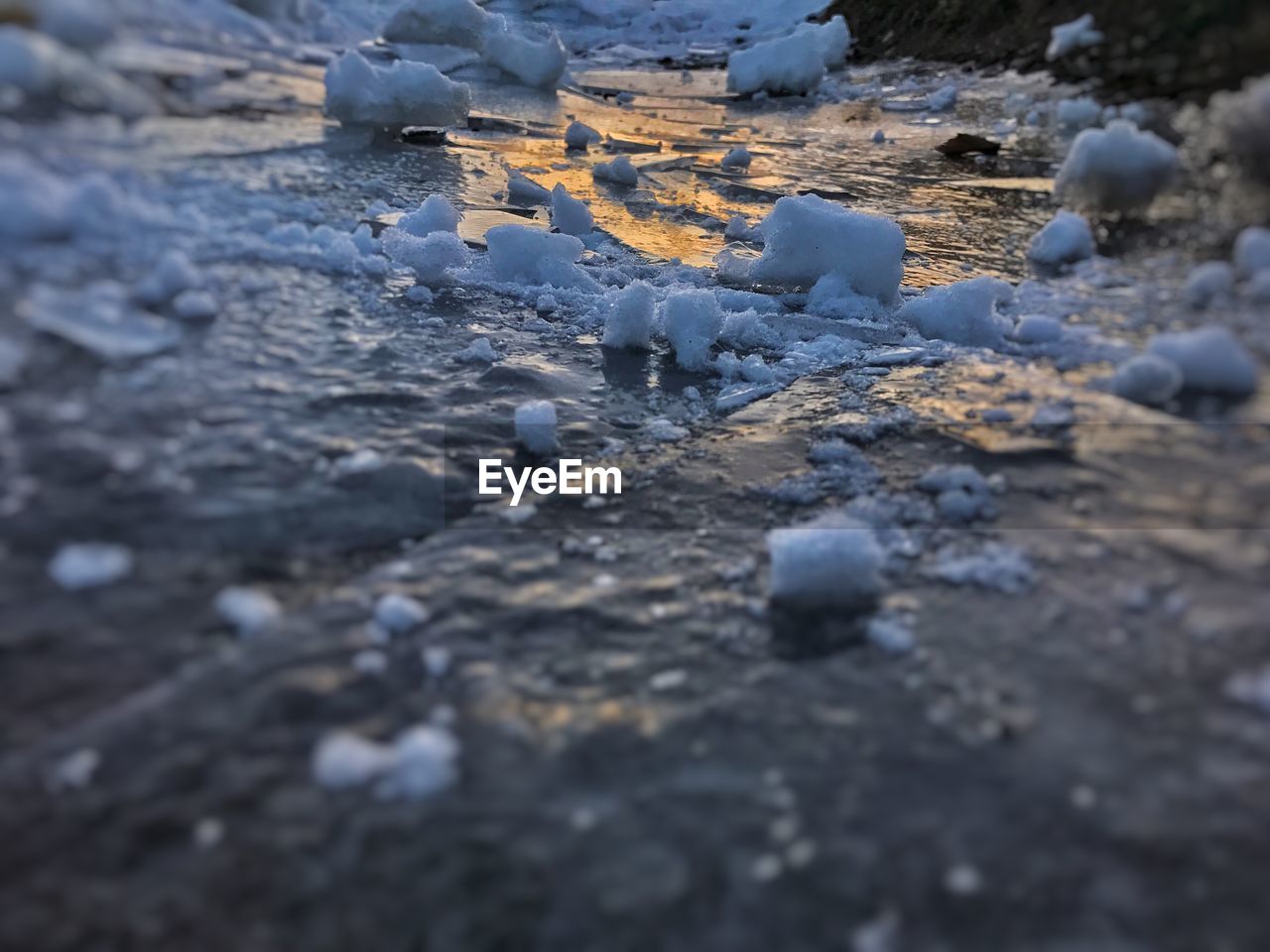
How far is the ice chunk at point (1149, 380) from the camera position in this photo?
2.50 meters

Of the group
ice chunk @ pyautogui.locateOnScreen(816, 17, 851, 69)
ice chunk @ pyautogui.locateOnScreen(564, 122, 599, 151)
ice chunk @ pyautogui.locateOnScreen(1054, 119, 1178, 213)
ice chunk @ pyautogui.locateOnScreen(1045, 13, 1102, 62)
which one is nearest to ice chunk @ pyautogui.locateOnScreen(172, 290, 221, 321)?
ice chunk @ pyautogui.locateOnScreen(1054, 119, 1178, 213)

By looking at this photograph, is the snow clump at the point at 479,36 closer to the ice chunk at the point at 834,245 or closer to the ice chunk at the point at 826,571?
the ice chunk at the point at 834,245

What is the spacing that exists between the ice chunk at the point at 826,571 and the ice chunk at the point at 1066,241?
8.56 ft

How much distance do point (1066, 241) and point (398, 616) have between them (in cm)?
350

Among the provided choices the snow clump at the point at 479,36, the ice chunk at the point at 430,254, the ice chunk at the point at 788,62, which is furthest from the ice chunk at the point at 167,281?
the ice chunk at the point at 788,62

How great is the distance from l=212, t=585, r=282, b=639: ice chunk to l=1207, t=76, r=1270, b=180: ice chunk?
2.88m

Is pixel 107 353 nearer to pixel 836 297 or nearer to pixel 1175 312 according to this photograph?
pixel 836 297

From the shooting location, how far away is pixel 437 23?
12070mm

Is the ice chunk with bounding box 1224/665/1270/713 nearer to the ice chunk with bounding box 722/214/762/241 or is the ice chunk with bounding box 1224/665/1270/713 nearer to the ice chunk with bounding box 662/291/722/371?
the ice chunk with bounding box 662/291/722/371

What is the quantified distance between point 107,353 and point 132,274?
464 mm

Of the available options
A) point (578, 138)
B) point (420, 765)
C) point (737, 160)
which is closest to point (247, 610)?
point (420, 765)

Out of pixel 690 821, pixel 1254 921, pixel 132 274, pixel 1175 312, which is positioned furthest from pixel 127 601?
pixel 1175 312

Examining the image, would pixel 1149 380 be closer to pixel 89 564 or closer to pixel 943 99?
pixel 89 564

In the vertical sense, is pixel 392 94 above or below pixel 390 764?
above
